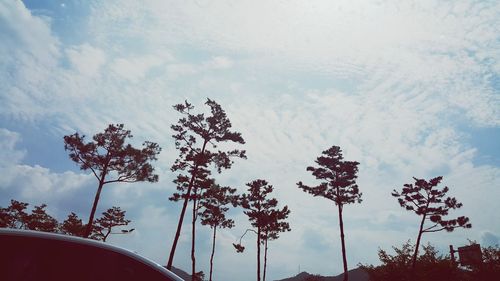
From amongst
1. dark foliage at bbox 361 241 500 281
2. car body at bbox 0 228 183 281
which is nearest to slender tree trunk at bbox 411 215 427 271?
dark foliage at bbox 361 241 500 281

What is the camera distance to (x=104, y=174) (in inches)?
1077

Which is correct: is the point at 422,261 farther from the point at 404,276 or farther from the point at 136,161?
the point at 136,161

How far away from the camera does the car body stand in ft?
10.2

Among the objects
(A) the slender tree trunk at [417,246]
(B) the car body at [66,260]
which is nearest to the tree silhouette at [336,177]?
(A) the slender tree trunk at [417,246]

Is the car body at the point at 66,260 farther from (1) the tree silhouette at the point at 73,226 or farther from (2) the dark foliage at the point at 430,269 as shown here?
(1) the tree silhouette at the point at 73,226

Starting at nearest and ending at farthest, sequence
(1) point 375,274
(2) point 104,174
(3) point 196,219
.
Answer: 1. (2) point 104,174
2. (1) point 375,274
3. (3) point 196,219

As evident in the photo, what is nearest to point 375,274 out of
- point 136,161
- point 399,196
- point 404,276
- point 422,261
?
point 404,276

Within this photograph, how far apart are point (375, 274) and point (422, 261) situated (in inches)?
192

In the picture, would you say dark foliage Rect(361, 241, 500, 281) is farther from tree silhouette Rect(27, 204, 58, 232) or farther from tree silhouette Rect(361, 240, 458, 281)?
tree silhouette Rect(27, 204, 58, 232)

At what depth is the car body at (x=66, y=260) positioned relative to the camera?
3.10m

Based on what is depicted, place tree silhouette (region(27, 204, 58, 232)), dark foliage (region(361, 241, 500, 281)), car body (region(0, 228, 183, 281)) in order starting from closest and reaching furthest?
1. car body (region(0, 228, 183, 281))
2. dark foliage (region(361, 241, 500, 281))
3. tree silhouette (region(27, 204, 58, 232))

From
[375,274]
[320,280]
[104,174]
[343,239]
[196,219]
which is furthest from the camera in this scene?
[320,280]

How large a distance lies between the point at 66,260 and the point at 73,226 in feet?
152

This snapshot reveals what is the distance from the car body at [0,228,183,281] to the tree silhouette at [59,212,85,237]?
44.6 m
